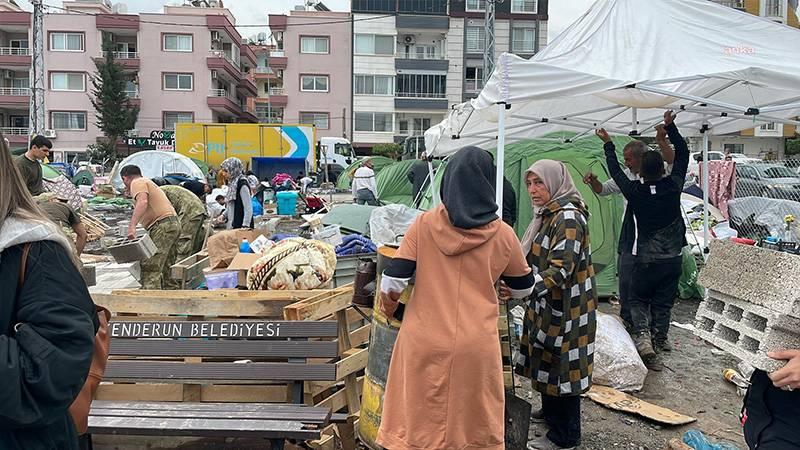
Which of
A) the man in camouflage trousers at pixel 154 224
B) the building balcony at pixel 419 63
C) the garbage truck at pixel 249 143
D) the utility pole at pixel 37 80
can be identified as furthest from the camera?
the building balcony at pixel 419 63

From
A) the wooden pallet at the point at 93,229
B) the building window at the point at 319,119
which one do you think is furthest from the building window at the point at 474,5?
the wooden pallet at the point at 93,229

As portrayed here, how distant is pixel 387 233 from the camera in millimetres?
7742

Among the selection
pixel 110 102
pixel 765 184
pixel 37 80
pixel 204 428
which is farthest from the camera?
pixel 110 102

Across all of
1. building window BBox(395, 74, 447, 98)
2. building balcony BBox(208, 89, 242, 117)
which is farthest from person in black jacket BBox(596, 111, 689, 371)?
building balcony BBox(208, 89, 242, 117)

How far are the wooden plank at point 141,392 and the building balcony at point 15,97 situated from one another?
4875 cm

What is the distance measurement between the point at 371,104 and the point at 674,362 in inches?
1580

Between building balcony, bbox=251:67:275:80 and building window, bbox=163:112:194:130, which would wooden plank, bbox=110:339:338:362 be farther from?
building balcony, bbox=251:67:275:80

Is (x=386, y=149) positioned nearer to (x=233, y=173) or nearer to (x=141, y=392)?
(x=233, y=173)

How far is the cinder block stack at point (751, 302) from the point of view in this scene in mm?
1856

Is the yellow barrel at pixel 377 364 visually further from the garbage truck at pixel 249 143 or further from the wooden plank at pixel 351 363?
the garbage truck at pixel 249 143

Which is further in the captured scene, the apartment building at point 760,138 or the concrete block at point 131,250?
the apartment building at point 760,138

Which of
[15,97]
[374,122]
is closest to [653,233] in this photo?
[374,122]

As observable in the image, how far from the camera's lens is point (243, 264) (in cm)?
496

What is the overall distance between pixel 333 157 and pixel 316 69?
1453 centimetres
